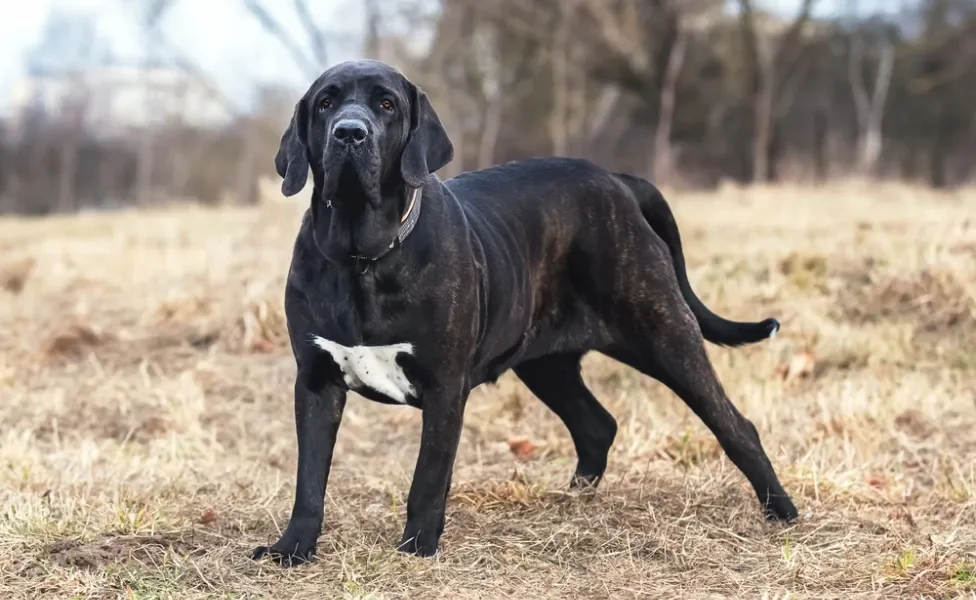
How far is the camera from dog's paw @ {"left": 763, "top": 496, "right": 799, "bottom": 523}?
423 cm

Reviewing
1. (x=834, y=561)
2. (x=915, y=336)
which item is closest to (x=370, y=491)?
(x=834, y=561)

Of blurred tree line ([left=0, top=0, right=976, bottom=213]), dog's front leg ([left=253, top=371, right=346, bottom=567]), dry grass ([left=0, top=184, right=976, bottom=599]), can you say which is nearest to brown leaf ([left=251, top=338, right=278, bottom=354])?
dry grass ([left=0, top=184, right=976, bottom=599])

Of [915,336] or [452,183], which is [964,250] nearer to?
[915,336]

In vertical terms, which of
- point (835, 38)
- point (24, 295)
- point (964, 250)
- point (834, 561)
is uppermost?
point (835, 38)

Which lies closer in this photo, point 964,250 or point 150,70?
point 964,250

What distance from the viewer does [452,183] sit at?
4.22 m

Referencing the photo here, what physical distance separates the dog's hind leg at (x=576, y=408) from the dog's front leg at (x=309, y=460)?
4.03ft

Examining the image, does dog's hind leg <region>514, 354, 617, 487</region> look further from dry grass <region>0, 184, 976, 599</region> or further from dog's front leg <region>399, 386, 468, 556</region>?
dog's front leg <region>399, 386, 468, 556</region>

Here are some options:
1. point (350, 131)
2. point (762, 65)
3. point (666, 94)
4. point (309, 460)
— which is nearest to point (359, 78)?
point (350, 131)

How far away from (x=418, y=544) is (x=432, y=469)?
27 cm

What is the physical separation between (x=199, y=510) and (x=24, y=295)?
6277mm

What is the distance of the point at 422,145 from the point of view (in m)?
3.53

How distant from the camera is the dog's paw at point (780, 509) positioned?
13.9 feet

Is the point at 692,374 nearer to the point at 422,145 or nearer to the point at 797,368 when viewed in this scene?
the point at 422,145
